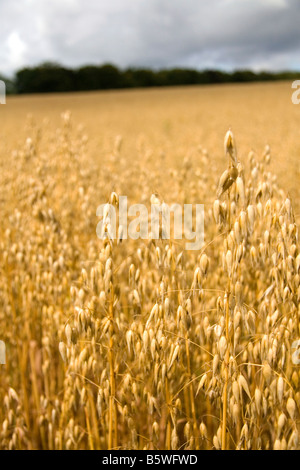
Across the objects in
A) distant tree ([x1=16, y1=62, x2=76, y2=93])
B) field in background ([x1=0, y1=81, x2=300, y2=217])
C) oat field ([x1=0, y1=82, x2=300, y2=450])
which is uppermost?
distant tree ([x1=16, y1=62, x2=76, y2=93])

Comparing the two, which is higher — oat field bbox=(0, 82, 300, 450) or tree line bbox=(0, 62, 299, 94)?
tree line bbox=(0, 62, 299, 94)

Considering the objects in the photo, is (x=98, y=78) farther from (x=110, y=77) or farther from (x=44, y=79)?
(x=44, y=79)

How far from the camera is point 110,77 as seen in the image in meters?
56.6

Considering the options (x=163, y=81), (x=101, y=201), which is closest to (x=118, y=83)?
(x=163, y=81)

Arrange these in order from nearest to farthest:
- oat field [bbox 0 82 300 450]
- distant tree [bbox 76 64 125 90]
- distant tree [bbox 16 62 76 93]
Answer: oat field [bbox 0 82 300 450]
distant tree [bbox 16 62 76 93]
distant tree [bbox 76 64 125 90]

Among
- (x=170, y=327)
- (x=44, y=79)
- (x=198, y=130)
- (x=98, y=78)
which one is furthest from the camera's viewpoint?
(x=98, y=78)

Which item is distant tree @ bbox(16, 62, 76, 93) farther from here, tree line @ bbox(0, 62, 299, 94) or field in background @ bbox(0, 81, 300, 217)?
field in background @ bbox(0, 81, 300, 217)

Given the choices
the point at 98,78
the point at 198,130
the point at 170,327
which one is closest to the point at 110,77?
the point at 98,78


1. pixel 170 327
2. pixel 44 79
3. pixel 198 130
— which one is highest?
pixel 44 79

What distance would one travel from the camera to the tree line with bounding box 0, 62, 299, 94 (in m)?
50.9

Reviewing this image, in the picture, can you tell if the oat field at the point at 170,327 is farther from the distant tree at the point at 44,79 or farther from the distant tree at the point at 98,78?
the distant tree at the point at 98,78

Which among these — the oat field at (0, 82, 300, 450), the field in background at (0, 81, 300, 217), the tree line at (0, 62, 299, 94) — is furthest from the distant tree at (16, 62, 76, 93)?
the oat field at (0, 82, 300, 450)

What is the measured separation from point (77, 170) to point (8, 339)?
135 centimetres
